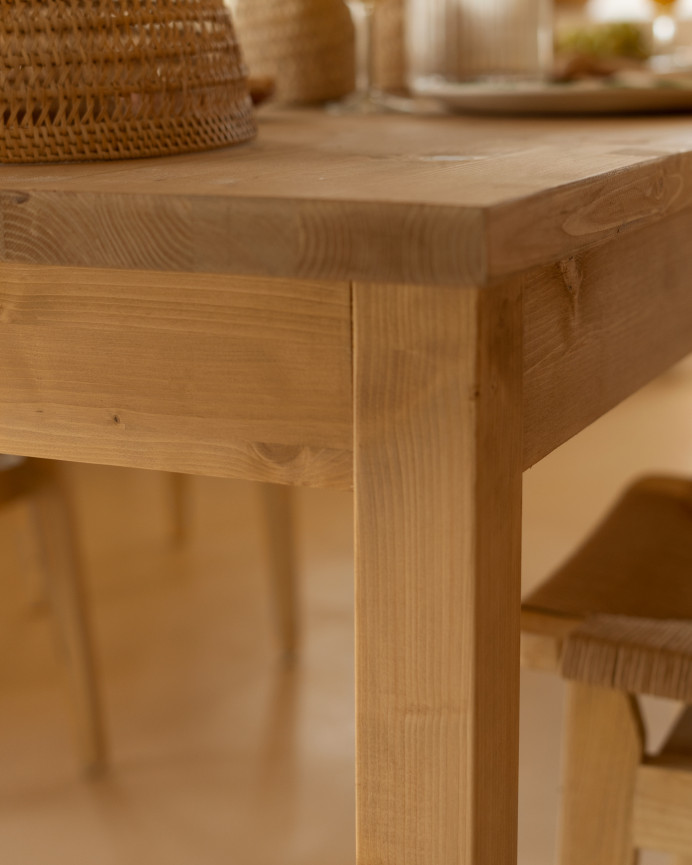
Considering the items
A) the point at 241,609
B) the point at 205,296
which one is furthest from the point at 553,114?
the point at 241,609

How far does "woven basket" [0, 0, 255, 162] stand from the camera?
0.67 meters

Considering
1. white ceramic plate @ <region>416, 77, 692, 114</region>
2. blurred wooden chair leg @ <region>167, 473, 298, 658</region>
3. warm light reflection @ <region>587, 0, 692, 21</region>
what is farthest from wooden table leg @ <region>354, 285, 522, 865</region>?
warm light reflection @ <region>587, 0, 692, 21</region>

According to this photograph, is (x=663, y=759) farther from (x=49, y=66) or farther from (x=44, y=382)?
(x=49, y=66)

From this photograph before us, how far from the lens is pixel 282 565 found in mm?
1729

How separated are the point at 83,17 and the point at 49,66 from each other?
3cm

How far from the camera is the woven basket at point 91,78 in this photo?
2.19 ft

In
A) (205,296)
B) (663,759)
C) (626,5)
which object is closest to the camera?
(205,296)

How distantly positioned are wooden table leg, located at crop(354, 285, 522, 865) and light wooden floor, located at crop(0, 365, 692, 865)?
78 cm

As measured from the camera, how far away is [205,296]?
0.52 m

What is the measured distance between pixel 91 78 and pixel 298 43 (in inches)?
30.9

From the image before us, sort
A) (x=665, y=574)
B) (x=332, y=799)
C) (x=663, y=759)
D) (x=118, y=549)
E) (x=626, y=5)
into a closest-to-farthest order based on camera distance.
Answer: (x=663, y=759) < (x=665, y=574) < (x=332, y=799) < (x=118, y=549) < (x=626, y=5)

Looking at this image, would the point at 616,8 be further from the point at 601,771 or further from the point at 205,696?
the point at 601,771

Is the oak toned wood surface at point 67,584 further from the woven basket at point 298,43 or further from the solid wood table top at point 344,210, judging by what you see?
the solid wood table top at point 344,210

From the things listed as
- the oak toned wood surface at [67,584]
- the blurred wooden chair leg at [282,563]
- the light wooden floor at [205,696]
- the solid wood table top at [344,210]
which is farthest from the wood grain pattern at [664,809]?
the blurred wooden chair leg at [282,563]
